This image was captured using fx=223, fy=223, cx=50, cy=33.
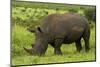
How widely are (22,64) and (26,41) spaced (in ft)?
0.89

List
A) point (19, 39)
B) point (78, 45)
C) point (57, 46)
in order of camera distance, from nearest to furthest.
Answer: point (19, 39) < point (57, 46) < point (78, 45)

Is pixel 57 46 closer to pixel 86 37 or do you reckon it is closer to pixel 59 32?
pixel 59 32

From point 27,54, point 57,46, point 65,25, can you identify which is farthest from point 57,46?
point 27,54

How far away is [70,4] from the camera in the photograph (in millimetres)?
2855

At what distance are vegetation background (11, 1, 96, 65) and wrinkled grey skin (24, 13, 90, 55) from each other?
0.05 metres

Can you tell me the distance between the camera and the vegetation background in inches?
101

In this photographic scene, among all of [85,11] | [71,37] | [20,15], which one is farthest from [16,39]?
[85,11]

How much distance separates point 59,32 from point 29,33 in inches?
15.1

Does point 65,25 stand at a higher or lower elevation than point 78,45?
higher

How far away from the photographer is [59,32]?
277cm

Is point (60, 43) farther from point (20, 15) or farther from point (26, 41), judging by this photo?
point (20, 15)

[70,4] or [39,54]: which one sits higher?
[70,4]

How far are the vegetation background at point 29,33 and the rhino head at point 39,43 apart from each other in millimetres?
47

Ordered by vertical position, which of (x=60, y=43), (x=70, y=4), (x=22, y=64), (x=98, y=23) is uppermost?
(x=70, y=4)
